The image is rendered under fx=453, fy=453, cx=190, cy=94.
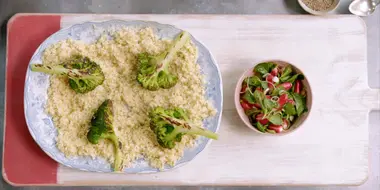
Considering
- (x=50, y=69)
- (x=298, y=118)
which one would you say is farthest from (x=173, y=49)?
(x=298, y=118)

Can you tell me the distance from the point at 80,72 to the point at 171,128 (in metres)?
0.41

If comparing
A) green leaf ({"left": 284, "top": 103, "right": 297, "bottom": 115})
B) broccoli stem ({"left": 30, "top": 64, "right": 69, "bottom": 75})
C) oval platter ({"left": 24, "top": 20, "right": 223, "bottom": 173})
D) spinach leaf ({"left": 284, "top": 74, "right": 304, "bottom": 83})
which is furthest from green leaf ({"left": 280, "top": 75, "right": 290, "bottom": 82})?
broccoli stem ({"left": 30, "top": 64, "right": 69, "bottom": 75})

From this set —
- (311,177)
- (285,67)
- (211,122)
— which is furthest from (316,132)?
(211,122)

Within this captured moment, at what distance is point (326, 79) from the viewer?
6.49 feet

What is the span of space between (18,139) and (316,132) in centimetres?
127

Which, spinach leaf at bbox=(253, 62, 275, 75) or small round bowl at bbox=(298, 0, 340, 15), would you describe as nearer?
spinach leaf at bbox=(253, 62, 275, 75)

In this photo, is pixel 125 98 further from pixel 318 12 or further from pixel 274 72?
pixel 318 12

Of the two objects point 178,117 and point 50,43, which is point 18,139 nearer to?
point 50,43

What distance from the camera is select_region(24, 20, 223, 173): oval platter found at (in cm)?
181

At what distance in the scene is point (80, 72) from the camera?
1.75 m

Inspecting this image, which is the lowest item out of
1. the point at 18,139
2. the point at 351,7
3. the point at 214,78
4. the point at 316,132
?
the point at 18,139

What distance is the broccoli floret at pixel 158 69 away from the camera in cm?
178

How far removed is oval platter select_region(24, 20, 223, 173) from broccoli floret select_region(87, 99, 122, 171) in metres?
0.07

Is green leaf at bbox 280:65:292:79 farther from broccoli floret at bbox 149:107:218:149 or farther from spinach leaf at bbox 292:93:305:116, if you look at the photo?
broccoli floret at bbox 149:107:218:149
